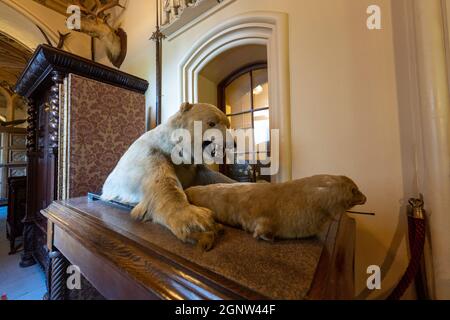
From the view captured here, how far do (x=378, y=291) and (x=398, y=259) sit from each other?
0.19 meters

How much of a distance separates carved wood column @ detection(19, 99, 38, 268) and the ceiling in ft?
5.23

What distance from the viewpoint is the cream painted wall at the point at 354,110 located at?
0.86 meters

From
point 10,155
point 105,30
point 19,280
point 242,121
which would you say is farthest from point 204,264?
point 10,155

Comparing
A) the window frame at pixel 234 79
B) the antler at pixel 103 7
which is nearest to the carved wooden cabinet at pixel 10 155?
the antler at pixel 103 7

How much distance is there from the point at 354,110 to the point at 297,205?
787mm

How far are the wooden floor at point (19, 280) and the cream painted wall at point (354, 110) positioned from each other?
223 centimetres

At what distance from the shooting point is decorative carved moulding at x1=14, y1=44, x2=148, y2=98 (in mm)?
1318

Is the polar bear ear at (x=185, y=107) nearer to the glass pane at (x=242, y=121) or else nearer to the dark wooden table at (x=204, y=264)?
the dark wooden table at (x=204, y=264)

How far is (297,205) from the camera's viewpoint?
442mm

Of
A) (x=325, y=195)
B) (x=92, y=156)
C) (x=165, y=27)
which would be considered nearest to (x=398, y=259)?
(x=325, y=195)

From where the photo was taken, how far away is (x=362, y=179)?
0.92m

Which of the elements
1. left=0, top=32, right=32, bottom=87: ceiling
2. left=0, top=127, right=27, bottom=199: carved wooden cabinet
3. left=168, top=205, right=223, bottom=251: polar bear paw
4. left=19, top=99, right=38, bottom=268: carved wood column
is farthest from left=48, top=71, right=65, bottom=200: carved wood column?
left=0, top=127, right=27, bottom=199: carved wooden cabinet

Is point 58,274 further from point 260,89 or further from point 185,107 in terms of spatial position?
point 260,89
